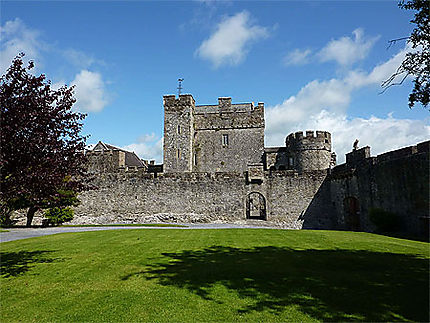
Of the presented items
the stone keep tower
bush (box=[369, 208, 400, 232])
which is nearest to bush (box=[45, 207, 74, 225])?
the stone keep tower

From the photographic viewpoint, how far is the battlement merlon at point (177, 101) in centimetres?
3762

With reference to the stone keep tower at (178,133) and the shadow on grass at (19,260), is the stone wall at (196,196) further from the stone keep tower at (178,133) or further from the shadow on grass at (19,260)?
the shadow on grass at (19,260)

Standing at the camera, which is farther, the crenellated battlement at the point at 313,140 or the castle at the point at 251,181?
the crenellated battlement at the point at 313,140

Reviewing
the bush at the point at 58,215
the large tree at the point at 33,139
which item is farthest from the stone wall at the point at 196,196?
the large tree at the point at 33,139

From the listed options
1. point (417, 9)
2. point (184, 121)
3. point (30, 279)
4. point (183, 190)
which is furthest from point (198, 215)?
point (417, 9)

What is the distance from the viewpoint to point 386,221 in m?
17.1

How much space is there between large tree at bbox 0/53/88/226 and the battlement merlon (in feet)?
94.3

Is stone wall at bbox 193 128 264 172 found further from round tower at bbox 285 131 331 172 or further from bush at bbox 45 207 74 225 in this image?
bush at bbox 45 207 74 225

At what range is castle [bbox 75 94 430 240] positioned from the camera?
1758 cm

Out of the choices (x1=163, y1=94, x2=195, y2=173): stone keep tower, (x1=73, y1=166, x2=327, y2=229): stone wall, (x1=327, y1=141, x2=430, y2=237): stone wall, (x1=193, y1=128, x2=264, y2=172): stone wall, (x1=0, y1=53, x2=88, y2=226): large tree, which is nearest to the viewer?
(x1=0, y1=53, x2=88, y2=226): large tree

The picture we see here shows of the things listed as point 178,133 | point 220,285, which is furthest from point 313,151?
point 220,285

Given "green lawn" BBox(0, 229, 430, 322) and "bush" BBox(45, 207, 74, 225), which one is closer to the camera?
"green lawn" BBox(0, 229, 430, 322)

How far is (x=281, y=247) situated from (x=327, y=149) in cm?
2223

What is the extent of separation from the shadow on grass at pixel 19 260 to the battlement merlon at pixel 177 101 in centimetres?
2785
